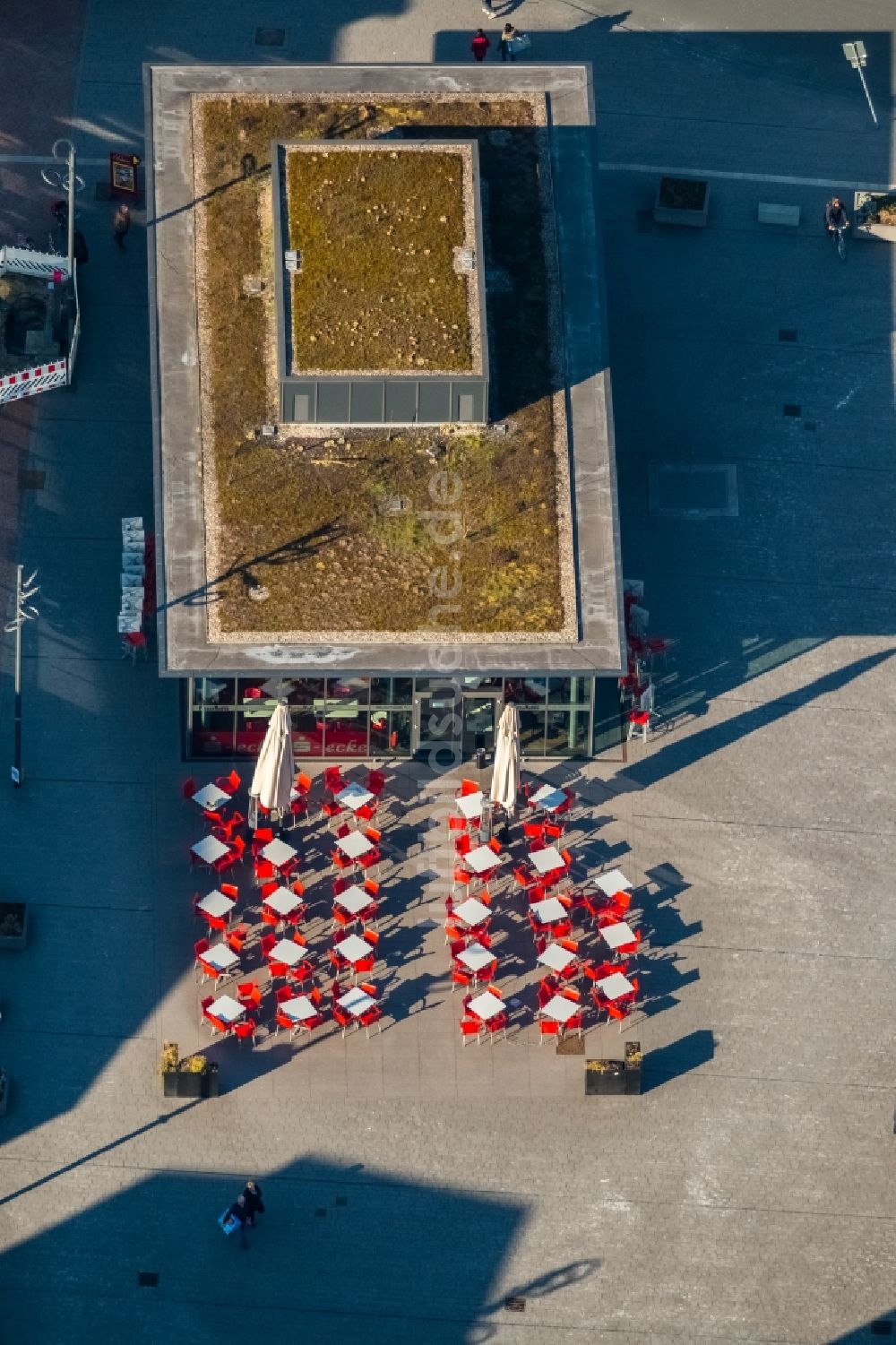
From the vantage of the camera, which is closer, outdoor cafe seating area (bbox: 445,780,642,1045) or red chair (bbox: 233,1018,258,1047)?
red chair (bbox: 233,1018,258,1047)

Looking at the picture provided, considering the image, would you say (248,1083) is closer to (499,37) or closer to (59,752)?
(59,752)

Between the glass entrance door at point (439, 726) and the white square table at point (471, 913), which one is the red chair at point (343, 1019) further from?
the glass entrance door at point (439, 726)

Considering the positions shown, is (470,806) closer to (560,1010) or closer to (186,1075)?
(560,1010)

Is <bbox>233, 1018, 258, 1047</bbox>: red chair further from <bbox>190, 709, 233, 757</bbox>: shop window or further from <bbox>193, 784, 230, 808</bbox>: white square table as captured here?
<bbox>190, 709, 233, 757</bbox>: shop window

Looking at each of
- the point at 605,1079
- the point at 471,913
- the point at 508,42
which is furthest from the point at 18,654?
the point at 508,42

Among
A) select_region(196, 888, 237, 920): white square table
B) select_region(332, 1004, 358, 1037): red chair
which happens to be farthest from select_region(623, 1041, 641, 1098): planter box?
select_region(196, 888, 237, 920): white square table

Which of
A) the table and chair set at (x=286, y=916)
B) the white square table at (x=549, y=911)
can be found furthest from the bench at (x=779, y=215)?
the white square table at (x=549, y=911)
